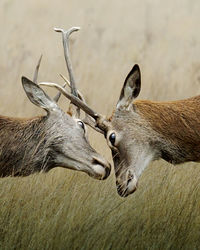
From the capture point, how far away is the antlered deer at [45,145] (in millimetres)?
6594

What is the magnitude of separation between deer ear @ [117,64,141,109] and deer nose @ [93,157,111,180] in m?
0.55

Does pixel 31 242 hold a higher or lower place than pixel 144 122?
lower

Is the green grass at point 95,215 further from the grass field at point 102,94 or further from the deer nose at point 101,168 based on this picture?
the deer nose at point 101,168

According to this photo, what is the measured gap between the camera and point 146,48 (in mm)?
12625

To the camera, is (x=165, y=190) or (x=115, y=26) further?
(x=115, y=26)

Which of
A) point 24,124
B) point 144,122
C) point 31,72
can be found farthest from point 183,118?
point 31,72

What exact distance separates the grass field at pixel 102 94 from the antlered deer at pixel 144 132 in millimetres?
236

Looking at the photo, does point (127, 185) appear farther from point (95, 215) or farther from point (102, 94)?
point (102, 94)

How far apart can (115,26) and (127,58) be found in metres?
1.44

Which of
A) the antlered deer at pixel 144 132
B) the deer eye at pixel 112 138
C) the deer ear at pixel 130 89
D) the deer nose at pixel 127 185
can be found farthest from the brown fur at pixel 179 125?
the deer nose at pixel 127 185

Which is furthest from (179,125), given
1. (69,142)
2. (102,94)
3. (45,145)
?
(102,94)

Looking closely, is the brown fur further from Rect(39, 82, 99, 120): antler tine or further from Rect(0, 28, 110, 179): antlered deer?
Rect(0, 28, 110, 179): antlered deer

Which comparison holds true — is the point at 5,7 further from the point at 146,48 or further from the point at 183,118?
the point at 183,118

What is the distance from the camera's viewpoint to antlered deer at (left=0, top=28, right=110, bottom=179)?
6594 mm
